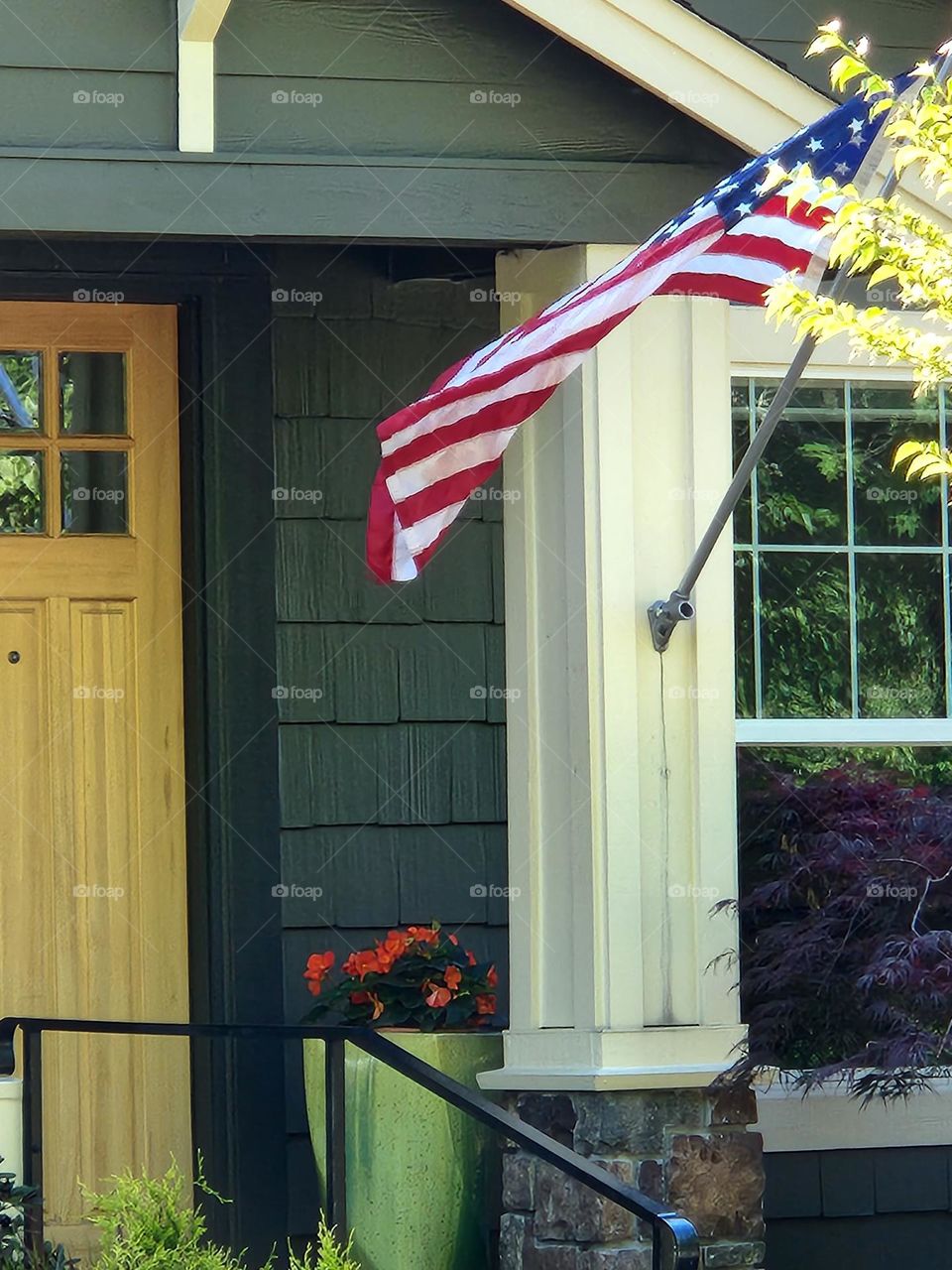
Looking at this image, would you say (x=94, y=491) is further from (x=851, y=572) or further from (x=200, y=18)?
(x=851, y=572)

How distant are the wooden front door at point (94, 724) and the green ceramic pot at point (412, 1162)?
1.02 m

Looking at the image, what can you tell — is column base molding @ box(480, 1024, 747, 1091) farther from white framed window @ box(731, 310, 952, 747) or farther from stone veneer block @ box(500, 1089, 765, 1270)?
white framed window @ box(731, 310, 952, 747)

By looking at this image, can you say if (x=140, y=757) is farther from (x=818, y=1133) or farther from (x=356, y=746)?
(x=818, y=1133)

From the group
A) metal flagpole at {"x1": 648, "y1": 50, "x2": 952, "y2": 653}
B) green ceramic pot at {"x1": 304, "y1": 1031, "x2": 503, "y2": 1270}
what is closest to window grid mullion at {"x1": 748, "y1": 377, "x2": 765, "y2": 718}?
metal flagpole at {"x1": 648, "y1": 50, "x2": 952, "y2": 653}

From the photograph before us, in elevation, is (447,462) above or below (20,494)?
below

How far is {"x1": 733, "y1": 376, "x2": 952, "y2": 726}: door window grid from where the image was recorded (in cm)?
574

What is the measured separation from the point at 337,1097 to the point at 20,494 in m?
2.53

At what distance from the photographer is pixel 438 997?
5.53 meters

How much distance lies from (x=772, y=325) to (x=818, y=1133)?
246 centimetres

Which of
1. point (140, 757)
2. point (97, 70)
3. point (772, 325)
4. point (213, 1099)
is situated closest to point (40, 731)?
point (140, 757)

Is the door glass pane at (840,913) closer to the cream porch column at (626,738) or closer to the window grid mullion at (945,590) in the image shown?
the cream porch column at (626,738)

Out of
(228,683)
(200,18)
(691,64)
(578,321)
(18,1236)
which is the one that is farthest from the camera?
(228,683)

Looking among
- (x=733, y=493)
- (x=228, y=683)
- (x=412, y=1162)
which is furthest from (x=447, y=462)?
(x=412, y=1162)

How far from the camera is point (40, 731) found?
6.31m
